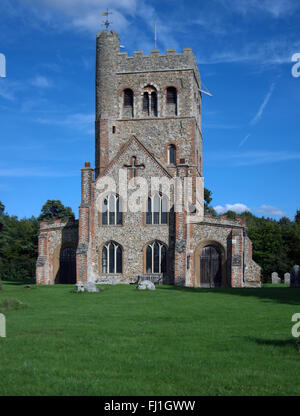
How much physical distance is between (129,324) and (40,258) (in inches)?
986

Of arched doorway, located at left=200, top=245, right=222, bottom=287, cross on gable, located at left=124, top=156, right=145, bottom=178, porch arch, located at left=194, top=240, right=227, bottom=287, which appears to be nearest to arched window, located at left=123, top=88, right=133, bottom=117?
cross on gable, located at left=124, top=156, right=145, bottom=178

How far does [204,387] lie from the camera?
7320mm

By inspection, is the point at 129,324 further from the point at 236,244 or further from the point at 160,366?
the point at 236,244

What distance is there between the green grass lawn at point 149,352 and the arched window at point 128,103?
2706cm

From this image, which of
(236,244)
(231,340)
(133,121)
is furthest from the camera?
(133,121)

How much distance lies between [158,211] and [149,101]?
1045 centimetres

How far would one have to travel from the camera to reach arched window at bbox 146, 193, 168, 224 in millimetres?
36125

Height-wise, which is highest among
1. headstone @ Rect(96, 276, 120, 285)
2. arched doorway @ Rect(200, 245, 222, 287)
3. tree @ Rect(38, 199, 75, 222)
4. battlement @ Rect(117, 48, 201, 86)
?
battlement @ Rect(117, 48, 201, 86)

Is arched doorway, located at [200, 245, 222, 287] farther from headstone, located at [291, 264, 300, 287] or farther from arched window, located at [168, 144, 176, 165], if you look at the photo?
arched window, located at [168, 144, 176, 165]

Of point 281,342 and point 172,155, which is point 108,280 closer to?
point 172,155

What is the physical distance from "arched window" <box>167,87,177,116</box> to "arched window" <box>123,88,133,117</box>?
3.01m

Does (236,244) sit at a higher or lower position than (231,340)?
higher

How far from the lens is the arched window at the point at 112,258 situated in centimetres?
3628
